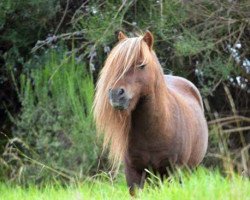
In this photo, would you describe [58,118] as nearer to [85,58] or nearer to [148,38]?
[85,58]

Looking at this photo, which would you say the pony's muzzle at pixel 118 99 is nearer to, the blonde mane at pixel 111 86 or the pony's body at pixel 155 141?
the blonde mane at pixel 111 86

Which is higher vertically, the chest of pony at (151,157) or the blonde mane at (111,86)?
the blonde mane at (111,86)

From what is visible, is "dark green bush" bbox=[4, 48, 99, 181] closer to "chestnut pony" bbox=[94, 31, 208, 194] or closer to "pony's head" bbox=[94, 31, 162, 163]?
"chestnut pony" bbox=[94, 31, 208, 194]

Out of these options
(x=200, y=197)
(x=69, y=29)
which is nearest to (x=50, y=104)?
(x=69, y=29)

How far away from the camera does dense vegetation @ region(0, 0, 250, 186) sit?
34.5 ft

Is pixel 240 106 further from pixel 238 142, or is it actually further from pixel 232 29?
pixel 232 29

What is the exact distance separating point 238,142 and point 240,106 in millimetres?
878

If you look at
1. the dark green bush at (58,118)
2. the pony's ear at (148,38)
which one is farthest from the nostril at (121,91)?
the dark green bush at (58,118)

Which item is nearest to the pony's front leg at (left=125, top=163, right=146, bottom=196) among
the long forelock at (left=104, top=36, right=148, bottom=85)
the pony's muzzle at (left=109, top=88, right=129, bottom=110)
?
the pony's muzzle at (left=109, top=88, right=129, bottom=110)

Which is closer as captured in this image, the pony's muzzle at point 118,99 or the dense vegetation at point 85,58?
the pony's muzzle at point 118,99

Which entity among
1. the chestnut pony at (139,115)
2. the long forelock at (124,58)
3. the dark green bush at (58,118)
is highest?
the long forelock at (124,58)

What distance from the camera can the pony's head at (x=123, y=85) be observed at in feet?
20.4

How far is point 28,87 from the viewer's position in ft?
36.4

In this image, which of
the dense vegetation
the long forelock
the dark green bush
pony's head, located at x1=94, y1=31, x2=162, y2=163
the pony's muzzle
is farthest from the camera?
the dark green bush
